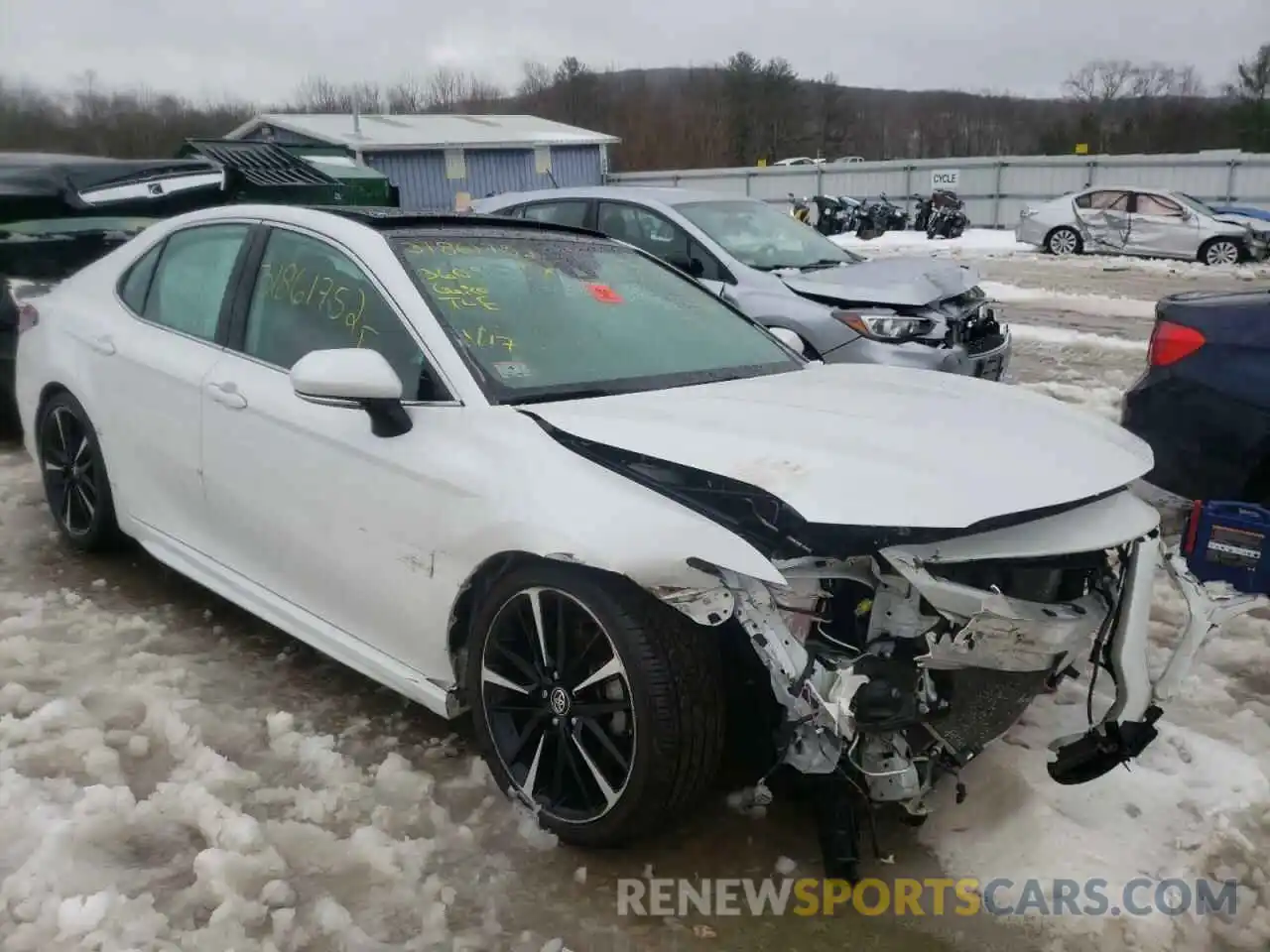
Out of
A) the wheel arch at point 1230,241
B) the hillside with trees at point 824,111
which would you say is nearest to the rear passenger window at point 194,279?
the wheel arch at point 1230,241

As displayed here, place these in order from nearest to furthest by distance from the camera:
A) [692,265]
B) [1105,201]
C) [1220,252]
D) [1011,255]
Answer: [692,265] < [1220,252] < [1105,201] < [1011,255]

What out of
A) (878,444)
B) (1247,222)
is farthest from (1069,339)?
(1247,222)

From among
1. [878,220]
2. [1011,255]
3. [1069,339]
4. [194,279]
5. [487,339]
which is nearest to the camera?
[487,339]

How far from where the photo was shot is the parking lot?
2.38 meters

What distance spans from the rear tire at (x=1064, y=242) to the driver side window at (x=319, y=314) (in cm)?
2029

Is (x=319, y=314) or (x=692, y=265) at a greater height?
(x=319, y=314)

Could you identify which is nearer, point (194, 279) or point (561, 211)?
point (194, 279)

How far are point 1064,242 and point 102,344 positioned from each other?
67.1ft

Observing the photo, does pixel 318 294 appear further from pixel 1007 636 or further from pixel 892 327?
pixel 892 327

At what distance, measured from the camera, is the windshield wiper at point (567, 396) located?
2.76m

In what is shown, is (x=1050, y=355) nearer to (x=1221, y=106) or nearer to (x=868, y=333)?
(x=868, y=333)

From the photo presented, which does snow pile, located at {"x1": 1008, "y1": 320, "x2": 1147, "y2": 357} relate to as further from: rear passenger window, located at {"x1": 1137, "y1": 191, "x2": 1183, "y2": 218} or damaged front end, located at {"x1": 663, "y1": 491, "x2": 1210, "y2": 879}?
rear passenger window, located at {"x1": 1137, "y1": 191, "x2": 1183, "y2": 218}

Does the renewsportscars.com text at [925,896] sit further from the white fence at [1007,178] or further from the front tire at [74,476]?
the white fence at [1007,178]

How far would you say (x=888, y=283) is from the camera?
6.66 metres
